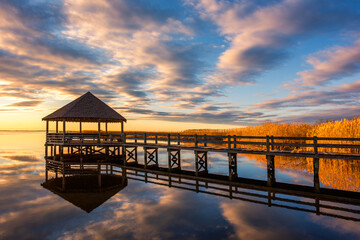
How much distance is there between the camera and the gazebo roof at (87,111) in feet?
82.1

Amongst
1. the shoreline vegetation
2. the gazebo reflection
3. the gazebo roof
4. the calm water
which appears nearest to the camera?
the calm water

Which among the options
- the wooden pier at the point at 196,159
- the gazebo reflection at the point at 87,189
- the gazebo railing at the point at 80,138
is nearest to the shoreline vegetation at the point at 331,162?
the wooden pier at the point at 196,159

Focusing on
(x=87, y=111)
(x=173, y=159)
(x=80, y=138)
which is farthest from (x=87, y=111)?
(x=173, y=159)

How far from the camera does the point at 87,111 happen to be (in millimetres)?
25672

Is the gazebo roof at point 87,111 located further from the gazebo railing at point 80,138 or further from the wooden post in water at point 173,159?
the wooden post in water at point 173,159

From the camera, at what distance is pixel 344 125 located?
25.1 m

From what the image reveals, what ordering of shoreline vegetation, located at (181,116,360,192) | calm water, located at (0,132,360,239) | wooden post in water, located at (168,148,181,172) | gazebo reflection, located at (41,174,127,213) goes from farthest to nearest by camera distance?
wooden post in water, located at (168,148,181,172), shoreline vegetation, located at (181,116,360,192), gazebo reflection, located at (41,174,127,213), calm water, located at (0,132,360,239)

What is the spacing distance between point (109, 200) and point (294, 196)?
9.45m

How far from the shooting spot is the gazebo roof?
25.0 m

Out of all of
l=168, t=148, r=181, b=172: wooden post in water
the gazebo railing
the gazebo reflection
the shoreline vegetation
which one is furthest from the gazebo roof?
the shoreline vegetation

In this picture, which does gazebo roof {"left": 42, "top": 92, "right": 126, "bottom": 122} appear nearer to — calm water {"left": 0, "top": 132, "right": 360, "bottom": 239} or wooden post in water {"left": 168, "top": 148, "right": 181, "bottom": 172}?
wooden post in water {"left": 168, "top": 148, "right": 181, "bottom": 172}

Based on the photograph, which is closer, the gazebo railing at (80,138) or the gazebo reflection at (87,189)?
the gazebo reflection at (87,189)

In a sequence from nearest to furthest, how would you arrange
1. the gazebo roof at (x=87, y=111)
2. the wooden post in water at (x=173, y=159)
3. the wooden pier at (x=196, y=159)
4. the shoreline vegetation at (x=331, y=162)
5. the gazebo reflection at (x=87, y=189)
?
the gazebo reflection at (x=87, y=189)
the wooden pier at (x=196, y=159)
the shoreline vegetation at (x=331, y=162)
the wooden post in water at (x=173, y=159)
the gazebo roof at (x=87, y=111)

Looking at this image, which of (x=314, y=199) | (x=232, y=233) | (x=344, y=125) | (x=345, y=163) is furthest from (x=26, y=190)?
(x=344, y=125)
